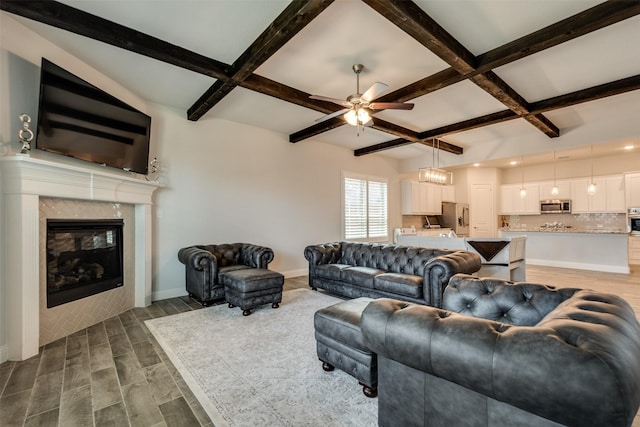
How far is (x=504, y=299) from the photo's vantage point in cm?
181

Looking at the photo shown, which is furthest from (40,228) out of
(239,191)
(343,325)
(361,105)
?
(361,105)

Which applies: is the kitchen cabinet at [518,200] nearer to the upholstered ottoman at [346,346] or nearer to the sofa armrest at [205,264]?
the upholstered ottoman at [346,346]

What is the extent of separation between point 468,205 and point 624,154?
3765 mm

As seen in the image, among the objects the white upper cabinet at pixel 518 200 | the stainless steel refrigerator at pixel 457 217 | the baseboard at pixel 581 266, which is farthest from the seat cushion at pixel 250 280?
the white upper cabinet at pixel 518 200

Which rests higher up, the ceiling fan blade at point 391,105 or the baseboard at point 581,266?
the ceiling fan blade at point 391,105

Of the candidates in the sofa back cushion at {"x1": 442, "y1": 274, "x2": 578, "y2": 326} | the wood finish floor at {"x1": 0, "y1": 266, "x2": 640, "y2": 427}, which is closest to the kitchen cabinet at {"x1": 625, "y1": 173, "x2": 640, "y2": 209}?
the wood finish floor at {"x1": 0, "y1": 266, "x2": 640, "y2": 427}

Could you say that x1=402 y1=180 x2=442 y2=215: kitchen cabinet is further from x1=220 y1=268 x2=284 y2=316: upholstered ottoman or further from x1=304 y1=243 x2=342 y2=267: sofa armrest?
x1=220 y1=268 x2=284 y2=316: upholstered ottoman

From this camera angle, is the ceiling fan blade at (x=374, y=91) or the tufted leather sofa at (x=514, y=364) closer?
the tufted leather sofa at (x=514, y=364)

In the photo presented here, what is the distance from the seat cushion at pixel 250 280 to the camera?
144 inches

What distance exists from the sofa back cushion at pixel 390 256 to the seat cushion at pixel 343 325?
1.82m

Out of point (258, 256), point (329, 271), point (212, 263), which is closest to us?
point (212, 263)

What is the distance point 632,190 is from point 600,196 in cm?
59

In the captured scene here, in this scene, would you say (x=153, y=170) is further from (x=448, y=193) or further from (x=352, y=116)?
(x=448, y=193)

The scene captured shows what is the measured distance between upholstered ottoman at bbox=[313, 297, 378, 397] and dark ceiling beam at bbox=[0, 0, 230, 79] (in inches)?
116
